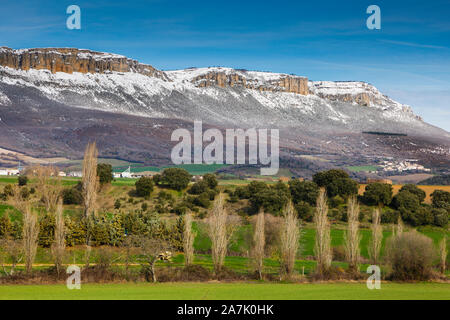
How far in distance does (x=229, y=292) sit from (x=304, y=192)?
46127 millimetres

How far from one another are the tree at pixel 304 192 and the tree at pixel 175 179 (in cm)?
1507

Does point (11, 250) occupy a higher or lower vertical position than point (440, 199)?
lower

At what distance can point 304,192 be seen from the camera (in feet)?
260

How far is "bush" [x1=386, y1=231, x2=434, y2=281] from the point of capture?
1638 inches

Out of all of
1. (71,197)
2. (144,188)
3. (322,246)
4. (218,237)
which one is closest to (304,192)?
(144,188)

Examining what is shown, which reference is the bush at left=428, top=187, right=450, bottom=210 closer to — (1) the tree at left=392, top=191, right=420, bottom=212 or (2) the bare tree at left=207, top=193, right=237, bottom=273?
(1) the tree at left=392, top=191, right=420, bottom=212

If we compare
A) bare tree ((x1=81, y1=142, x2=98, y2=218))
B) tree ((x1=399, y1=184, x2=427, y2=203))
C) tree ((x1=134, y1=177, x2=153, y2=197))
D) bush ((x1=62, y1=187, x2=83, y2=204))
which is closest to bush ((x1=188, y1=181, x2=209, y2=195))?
tree ((x1=134, y1=177, x2=153, y2=197))

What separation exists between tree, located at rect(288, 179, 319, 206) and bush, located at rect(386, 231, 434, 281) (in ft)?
115

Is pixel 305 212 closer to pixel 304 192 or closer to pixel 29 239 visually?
pixel 304 192

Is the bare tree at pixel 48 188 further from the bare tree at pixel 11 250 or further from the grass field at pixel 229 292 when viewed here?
the grass field at pixel 229 292

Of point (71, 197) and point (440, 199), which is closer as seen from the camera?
point (71, 197)

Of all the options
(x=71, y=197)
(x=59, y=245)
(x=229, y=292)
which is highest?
(x=71, y=197)

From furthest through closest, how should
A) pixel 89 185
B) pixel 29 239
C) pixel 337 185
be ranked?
A: 1. pixel 337 185
2. pixel 89 185
3. pixel 29 239
